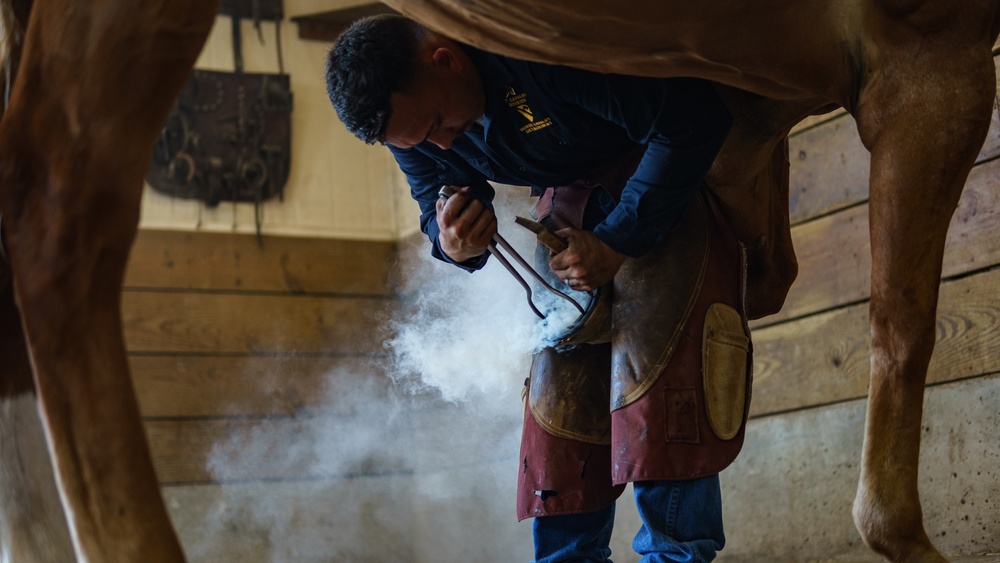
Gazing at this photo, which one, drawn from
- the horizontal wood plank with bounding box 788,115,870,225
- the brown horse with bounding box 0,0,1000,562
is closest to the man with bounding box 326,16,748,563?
the brown horse with bounding box 0,0,1000,562

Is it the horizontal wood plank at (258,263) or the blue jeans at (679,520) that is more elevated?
the blue jeans at (679,520)

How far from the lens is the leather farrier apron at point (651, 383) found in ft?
3.98

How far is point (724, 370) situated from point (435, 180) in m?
0.48

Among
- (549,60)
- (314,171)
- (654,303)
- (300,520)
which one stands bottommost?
(300,520)

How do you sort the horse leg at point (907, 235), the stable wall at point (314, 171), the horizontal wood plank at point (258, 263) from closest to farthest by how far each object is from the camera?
1. the horse leg at point (907, 235)
2. the horizontal wood plank at point (258, 263)
3. the stable wall at point (314, 171)

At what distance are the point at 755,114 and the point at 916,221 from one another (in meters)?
0.23

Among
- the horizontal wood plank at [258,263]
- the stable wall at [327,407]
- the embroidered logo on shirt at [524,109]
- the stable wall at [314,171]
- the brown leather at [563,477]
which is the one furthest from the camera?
the stable wall at [314,171]

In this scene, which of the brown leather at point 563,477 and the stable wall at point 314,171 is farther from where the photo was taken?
the stable wall at point 314,171

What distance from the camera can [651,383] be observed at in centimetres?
122

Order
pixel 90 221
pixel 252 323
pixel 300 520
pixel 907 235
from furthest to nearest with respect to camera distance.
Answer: pixel 252 323 → pixel 300 520 → pixel 907 235 → pixel 90 221

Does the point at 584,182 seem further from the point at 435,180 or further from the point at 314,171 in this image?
the point at 314,171

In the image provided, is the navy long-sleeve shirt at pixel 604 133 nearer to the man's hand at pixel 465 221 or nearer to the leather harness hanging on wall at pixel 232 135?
the man's hand at pixel 465 221

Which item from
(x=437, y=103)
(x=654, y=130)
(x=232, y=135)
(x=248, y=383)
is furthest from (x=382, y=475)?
(x=654, y=130)

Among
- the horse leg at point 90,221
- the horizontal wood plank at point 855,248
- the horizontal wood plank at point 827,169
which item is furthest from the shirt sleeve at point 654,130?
the horizontal wood plank at point 827,169
